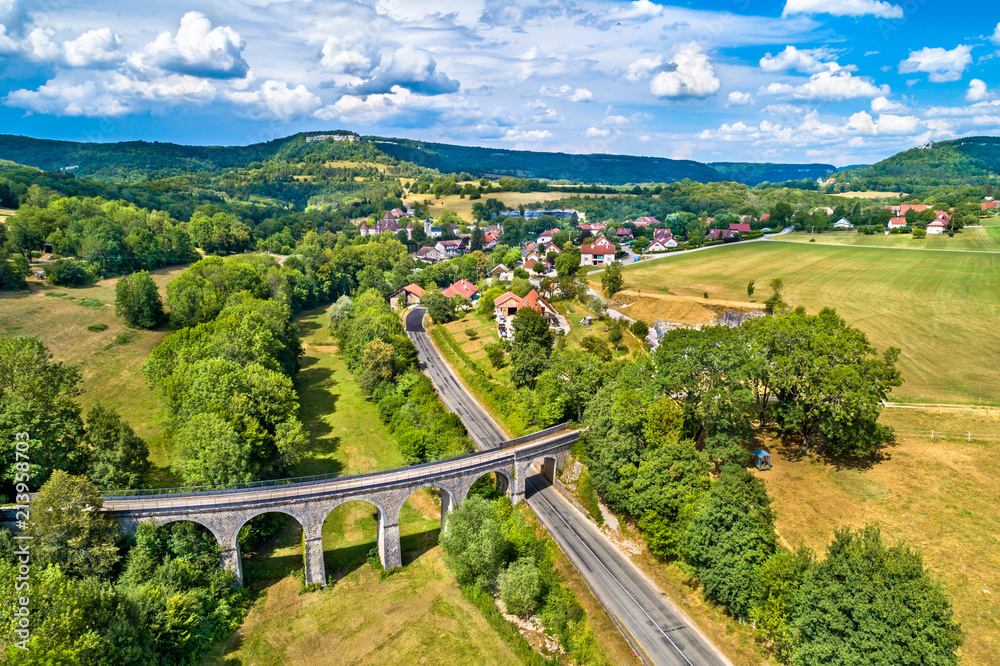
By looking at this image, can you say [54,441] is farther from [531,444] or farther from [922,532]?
[922,532]

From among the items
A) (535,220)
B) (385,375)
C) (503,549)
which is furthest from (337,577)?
(535,220)

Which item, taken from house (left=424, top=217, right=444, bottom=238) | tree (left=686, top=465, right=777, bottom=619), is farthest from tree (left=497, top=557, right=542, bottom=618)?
house (left=424, top=217, right=444, bottom=238)

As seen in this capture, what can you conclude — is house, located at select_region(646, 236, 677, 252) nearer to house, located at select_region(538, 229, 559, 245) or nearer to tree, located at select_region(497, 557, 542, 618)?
house, located at select_region(538, 229, 559, 245)

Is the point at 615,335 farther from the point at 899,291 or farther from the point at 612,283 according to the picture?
the point at 899,291

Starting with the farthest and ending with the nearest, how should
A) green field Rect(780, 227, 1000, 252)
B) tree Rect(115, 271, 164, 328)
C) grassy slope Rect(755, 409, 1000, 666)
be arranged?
green field Rect(780, 227, 1000, 252) < tree Rect(115, 271, 164, 328) < grassy slope Rect(755, 409, 1000, 666)

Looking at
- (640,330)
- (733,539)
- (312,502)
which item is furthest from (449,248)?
(733,539)
